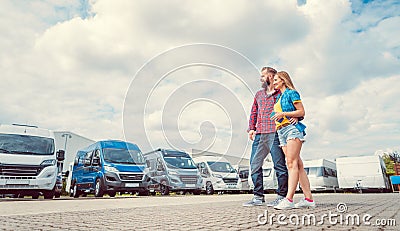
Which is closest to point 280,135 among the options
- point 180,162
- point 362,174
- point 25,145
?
point 25,145

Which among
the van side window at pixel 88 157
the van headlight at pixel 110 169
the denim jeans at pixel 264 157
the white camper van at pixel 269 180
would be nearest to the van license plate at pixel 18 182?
the van headlight at pixel 110 169

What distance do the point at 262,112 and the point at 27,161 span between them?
288 inches

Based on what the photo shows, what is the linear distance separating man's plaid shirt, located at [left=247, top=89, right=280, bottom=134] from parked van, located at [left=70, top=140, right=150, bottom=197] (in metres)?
7.69

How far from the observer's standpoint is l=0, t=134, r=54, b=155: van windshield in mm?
9992

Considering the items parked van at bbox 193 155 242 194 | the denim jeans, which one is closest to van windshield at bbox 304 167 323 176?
parked van at bbox 193 155 242 194

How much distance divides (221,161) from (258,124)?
14.4m

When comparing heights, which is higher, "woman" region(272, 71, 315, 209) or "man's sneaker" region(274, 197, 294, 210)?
"woman" region(272, 71, 315, 209)

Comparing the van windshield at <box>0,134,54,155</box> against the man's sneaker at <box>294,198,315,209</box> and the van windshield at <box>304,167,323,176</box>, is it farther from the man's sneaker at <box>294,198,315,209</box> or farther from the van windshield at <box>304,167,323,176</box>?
the van windshield at <box>304,167,323,176</box>

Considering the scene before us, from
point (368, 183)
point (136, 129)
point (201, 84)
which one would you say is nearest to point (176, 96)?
point (201, 84)

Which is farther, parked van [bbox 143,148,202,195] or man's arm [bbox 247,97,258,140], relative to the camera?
parked van [bbox 143,148,202,195]

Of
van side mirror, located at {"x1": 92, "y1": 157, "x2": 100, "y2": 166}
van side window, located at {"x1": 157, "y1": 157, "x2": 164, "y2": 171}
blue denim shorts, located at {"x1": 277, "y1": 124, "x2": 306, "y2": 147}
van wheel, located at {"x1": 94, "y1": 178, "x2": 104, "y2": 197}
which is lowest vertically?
van wheel, located at {"x1": 94, "y1": 178, "x2": 104, "y2": 197}

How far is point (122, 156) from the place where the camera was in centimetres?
1318

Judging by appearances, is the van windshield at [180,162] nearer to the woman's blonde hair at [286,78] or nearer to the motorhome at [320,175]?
the motorhome at [320,175]

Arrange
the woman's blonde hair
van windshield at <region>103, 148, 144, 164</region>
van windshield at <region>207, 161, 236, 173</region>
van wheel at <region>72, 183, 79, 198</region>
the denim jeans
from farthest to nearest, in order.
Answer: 1. van windshield at <region>207, 161, 236, 173</region>
2. van wheel at <region>72, 183, 79, 198</region>
3. van windshield at <region>103, 148, 144, 164</region>
4. the denim jeans
5. the woman's blonde hair
